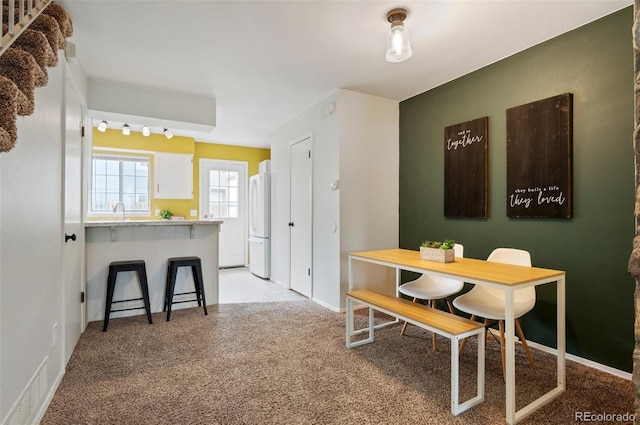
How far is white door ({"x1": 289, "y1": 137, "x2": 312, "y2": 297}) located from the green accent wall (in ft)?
6.44

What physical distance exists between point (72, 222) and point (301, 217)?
245 centimetres

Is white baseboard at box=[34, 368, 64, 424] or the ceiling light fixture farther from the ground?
the ceiling light fixture

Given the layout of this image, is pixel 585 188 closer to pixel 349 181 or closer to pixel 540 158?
pixel 540 158

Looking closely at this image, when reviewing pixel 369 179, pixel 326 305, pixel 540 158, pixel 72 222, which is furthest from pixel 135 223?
pixel 540 158

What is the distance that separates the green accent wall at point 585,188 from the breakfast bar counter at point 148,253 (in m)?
2.98

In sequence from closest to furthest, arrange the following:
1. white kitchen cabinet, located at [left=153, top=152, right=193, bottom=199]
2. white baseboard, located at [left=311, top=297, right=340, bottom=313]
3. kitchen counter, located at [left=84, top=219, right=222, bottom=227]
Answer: kitchen counter, located at [left=84, top=219, right=222, bottom=227] → white baseboard, located at [left=311, top=297, right=340, bottom=313] → white kitchen cabinet, located at [left=153, top=152, right=193, bottom=199]

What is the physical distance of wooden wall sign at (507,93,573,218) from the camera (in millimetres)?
2420

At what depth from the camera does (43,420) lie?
1719 mm

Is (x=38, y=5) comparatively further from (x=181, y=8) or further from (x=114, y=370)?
(x=114, y=370)

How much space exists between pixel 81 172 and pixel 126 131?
2.18 m

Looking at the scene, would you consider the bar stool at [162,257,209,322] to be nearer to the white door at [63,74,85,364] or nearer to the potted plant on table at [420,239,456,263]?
the white door at [63,74,85,364]

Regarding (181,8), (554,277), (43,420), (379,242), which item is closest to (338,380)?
(554,277)

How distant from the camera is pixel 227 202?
6.47 m

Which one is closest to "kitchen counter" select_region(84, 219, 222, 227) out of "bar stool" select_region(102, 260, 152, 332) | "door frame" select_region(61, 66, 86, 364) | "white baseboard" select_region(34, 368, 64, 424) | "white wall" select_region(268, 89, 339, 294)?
"door frame" select_region(61, 66, 86, 364)
